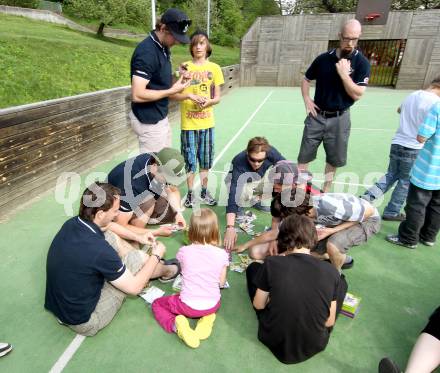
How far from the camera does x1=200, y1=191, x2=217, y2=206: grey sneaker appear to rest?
17.1 feet

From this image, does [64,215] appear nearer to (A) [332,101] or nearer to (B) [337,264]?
(B) [337,264]

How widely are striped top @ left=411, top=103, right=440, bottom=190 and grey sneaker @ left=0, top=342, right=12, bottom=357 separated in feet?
14.3

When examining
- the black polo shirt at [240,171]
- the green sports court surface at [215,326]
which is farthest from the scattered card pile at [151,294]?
the black polo shirt at [240,171]

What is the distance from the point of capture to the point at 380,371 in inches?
94.0

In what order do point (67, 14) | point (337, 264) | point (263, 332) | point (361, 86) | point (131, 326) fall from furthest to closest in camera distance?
point (67, 14)
point (361, 86)
point (337, 264)
point (131, 326)
point (263, 332)

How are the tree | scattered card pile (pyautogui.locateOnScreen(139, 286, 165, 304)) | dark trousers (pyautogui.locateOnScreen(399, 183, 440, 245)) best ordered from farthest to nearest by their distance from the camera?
the tree, dark trousers (pyautogui.locateOnScreen(399, 183, 440, 245)), scattered card pile (pyautogui.locateOnScreen(139, 286, 165, 304))

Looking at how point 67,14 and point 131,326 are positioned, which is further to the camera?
point 67,14

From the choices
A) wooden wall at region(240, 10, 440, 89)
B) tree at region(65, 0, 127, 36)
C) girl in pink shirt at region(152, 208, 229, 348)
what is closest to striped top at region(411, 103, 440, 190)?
girl in pink shirt at region(152, 208, 229, 348)

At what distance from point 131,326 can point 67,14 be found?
42.6 metres

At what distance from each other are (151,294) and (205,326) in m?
0.72

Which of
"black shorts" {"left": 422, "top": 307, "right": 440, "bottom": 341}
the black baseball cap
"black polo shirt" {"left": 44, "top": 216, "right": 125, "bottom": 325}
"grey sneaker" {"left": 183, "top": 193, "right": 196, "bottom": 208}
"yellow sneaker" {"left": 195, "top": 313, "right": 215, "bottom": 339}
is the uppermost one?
the black baseball cap

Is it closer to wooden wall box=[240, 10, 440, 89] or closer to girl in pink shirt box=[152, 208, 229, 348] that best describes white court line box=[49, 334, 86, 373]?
girl in pink shirt box=[152, 208, 229, 348]

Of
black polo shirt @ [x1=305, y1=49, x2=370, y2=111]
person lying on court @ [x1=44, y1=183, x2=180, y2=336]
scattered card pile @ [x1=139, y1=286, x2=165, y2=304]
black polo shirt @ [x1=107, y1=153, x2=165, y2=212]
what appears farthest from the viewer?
black polo shirt @ [x1=305, y1=49, x2=370, y2=111]

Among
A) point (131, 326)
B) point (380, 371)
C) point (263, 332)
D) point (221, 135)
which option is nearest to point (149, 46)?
point (131, 326)
